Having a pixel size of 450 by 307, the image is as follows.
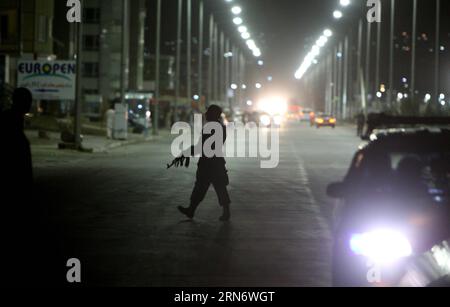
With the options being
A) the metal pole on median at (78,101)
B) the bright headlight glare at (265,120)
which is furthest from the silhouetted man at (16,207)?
the bright headlight glare at (265,120)

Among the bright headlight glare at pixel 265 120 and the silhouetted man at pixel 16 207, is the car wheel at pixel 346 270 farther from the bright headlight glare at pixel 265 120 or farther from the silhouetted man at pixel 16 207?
the bright headlight glare at pixel 265 120

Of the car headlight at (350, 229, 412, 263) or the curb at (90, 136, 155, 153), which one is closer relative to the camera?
the car headlight at (350, 229, 412, 263)

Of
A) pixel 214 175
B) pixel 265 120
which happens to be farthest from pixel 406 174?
pixel 265 120

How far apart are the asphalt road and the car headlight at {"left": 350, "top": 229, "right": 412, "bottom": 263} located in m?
2.96

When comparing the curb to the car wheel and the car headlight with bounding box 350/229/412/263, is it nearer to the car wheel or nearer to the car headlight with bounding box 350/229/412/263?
the car wheel

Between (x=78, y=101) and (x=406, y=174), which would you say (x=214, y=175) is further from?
(x=78, y=101)

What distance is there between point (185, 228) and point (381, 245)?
827 cm

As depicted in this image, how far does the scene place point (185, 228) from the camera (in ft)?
50.3

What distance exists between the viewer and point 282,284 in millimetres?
10312

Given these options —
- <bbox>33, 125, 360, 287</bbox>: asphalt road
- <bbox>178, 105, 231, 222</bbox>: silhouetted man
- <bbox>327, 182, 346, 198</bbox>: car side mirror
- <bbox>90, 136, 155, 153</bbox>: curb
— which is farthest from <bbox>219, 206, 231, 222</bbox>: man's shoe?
<bbox>90, 136, 155, 153</bbox>: curb

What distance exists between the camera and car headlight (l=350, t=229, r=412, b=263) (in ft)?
23.4

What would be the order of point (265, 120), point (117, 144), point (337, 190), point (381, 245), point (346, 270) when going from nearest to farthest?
point (381, 245) < point (346, 270) < point (337, 190) < point (117, 144) < point (265, 120)

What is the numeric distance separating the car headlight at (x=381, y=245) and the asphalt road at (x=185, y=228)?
9.70ft

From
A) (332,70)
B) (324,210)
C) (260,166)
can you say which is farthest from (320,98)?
(324,210)
